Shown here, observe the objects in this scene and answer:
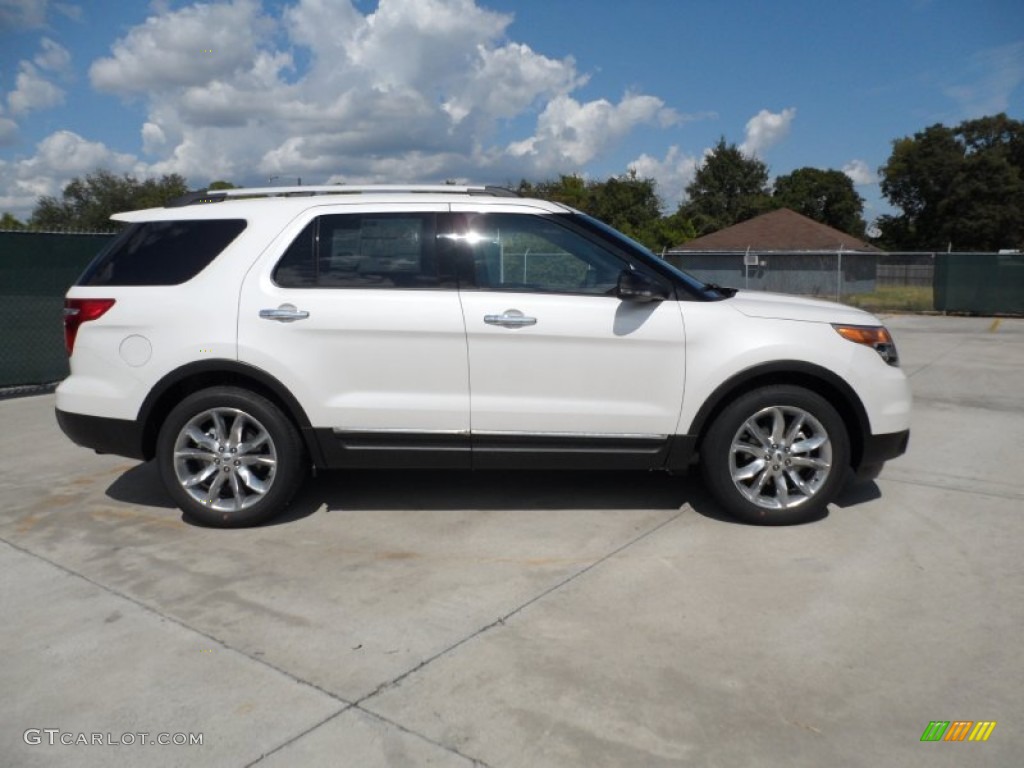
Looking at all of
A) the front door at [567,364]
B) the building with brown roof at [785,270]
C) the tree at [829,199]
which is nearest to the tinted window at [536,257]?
the front door at [567,364]

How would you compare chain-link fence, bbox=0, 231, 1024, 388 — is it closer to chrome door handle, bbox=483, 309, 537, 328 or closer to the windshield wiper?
chrome door handle, bbox=483, 309, 537, 328

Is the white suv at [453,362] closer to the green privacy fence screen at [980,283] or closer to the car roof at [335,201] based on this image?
the car roof at [335,201]

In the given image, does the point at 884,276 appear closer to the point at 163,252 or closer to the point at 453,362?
the point at 453,362

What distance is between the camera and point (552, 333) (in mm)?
4680

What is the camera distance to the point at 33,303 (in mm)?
9555

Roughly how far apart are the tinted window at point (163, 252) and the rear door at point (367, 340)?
349 mm

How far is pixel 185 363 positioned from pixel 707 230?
59.0 meters

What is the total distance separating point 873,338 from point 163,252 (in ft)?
13.7

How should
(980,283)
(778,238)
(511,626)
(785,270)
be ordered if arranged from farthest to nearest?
(778,238)
(785,270)
(980,283)
(511,626)

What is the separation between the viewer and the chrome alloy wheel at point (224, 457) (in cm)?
485

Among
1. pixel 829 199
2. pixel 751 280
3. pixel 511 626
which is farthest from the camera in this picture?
pixel 829 199

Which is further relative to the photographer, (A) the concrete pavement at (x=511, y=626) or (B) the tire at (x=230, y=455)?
(B) the tire at (x=230, y=455)

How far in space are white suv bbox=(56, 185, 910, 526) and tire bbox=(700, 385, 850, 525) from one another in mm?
11

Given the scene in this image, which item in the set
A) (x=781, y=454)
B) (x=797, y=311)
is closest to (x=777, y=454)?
(x=781, y=454)
